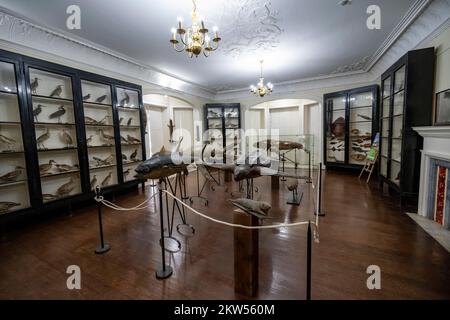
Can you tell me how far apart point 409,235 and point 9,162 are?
17.1ft

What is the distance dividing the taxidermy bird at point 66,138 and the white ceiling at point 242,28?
1555mm

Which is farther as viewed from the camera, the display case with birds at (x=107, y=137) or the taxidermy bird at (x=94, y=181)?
the display case with birds at (x=107, y=137)

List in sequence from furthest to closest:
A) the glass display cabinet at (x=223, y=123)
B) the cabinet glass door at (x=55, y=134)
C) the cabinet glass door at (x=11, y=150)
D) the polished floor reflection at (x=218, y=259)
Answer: the glass display cabinet at (x=223, y=123) < the cabinet glass door at (x=55, y=134) < the cabinet glass door at (x=11, y=150) < the polished floor reflection at (x=218, y=259)

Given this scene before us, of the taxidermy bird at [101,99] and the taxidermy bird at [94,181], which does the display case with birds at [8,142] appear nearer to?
the taxidermy bird at [94,181]

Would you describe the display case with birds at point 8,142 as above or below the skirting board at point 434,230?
above

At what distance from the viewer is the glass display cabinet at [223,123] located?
7.21 m

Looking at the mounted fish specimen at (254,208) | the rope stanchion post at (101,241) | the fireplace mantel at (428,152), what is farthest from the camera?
the fireplace mantel at (428,152)

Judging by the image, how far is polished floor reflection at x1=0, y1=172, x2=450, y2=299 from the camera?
5.16 ft

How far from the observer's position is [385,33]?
3.44m

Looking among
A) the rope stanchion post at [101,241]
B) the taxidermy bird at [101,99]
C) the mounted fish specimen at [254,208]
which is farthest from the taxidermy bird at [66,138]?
the mounted fish specimen at [254,208]

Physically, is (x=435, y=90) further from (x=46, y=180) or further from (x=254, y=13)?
(x=46, y=180)

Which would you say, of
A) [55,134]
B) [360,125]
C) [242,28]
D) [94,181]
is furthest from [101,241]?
[360,125]

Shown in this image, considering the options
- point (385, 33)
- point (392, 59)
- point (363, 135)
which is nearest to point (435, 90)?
point (385, 33)
